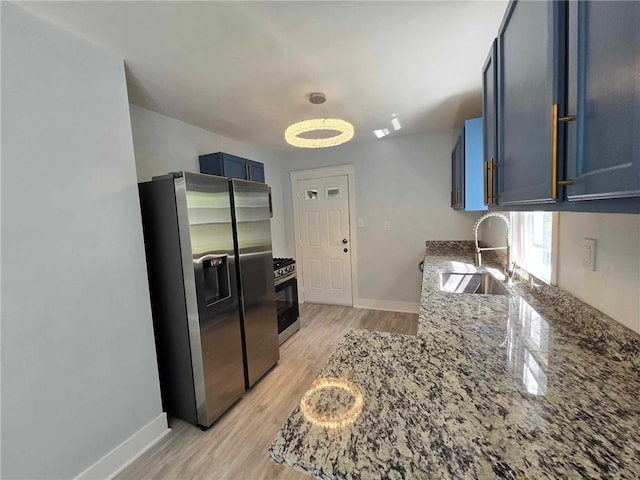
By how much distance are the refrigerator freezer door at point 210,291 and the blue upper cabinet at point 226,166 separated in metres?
0.81

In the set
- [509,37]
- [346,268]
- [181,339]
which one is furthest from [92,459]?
[346,268]

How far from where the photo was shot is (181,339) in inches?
70.9

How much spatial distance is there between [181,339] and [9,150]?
131 centimetres

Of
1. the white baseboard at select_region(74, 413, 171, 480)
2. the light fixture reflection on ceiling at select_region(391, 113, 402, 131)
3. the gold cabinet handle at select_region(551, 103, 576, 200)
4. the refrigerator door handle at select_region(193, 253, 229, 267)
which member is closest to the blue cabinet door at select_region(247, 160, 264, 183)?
the refrigerator door handle at select_region(193, 253, 229, 267)

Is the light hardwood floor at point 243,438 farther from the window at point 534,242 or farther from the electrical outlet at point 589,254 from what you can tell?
the window at point 534,242

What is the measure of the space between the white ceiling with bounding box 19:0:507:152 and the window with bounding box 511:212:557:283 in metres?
1.09

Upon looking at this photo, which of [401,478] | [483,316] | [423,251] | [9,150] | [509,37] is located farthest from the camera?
→ [423,251]

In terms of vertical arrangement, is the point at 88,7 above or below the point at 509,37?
above

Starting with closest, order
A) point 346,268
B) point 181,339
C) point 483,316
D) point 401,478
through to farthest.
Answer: point 401,478
point 483,316
point 181,339
point 346,268

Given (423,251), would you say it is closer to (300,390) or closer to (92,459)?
(300,390)

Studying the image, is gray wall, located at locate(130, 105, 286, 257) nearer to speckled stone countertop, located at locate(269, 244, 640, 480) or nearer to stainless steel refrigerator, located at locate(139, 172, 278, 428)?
stainless steel refrigerator, located at locate(139, 172, 278, 428)

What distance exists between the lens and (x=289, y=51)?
1.58 metres

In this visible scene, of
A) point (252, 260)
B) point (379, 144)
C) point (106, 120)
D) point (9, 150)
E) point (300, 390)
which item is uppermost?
point (379, 144)

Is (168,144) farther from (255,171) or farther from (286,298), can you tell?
(286,298)
